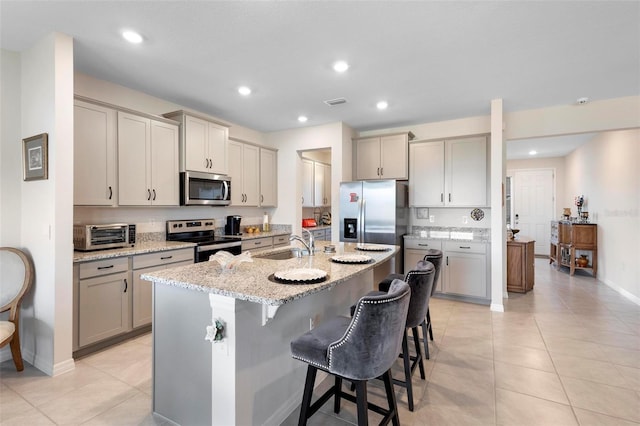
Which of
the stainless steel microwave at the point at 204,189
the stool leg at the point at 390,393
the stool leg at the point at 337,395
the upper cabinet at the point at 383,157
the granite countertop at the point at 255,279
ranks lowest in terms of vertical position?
the stool leg at the point at 337,395

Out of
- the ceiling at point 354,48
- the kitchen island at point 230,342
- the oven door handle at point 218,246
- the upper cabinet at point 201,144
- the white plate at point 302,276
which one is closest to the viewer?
the kitchen island at point 230,342

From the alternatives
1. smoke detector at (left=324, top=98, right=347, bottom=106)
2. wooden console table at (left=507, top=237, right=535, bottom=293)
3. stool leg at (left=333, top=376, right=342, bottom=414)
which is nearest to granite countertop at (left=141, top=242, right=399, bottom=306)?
stool leg at (left=333, top=376, right=342, bottom=414)

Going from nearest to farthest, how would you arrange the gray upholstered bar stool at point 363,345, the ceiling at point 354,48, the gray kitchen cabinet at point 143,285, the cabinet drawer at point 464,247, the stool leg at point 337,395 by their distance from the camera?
1. the gray upholstered bar stool at point 363,345
2. the stool leg at point 337,395
3. the ceiling at point 354,48
4. the gray kitchen cabinet at point 143,285
5. the cabinet drawer at point 464,247

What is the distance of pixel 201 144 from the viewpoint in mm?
4039

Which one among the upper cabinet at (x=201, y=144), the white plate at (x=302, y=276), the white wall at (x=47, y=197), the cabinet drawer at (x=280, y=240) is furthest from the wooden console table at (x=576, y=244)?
the white wall at (x=47, y=197)

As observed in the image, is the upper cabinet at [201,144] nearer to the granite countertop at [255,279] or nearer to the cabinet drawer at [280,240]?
the cabinet drawer at [280,240]

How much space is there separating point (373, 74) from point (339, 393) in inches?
112

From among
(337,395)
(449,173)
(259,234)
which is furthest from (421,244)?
(337,395)

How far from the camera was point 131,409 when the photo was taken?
2027 mm

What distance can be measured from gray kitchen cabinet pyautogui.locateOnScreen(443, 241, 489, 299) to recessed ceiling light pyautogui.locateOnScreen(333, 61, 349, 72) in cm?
277

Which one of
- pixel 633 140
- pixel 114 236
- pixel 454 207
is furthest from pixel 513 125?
pixel 114 236

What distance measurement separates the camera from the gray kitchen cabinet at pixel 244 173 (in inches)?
186

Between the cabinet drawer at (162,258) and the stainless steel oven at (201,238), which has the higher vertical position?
the stainless steel oven at (201,238)

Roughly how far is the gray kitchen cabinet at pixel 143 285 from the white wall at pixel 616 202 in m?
6.06
